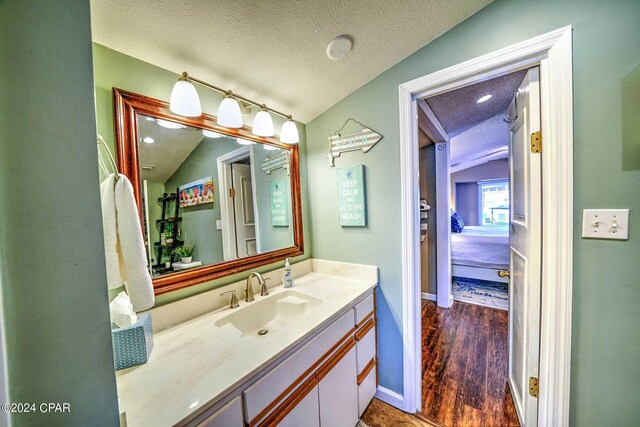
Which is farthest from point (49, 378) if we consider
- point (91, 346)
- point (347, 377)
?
point (347, 377)

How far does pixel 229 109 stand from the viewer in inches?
46.1

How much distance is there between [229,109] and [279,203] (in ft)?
2.23

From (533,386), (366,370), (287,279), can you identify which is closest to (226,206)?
(287,279)

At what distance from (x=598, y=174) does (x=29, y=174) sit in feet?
5.62

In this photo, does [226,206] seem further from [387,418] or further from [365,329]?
[387,418]

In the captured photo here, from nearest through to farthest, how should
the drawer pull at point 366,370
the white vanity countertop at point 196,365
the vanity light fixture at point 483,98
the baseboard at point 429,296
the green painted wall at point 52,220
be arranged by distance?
1. the green painted wall at point 52,220
2. the white vanity countertop at point 196,365
3. the drawer pull at point 366,370
4. the vanity light fixture at point 483,98
5. the baseboard at point 429,296

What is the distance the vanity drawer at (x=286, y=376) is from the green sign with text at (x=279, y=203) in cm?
79

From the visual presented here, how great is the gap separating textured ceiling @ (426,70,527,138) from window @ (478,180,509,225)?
4406 mm

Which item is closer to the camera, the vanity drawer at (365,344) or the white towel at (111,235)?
→ the white towel at (111,235)

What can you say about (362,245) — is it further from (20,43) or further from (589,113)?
(20,43)

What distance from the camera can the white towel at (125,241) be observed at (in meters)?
0.71

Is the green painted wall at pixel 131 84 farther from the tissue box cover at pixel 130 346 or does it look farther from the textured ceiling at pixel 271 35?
the tissue box cover at pixel 130 346

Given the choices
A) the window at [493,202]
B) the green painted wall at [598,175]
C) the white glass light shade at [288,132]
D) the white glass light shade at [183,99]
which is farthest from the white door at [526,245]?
the window at [493,202]

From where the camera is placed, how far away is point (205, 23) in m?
0.90
